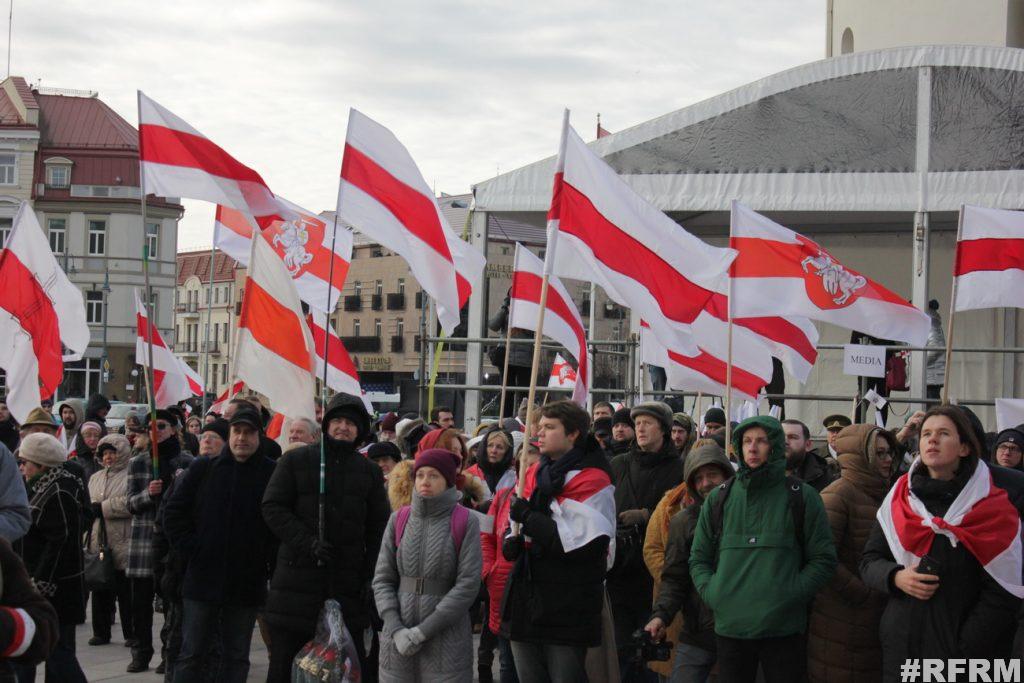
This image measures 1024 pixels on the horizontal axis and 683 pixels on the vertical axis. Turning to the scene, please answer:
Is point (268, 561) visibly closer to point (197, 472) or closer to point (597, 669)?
point (197, 472)

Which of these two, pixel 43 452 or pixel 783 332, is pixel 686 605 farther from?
pixel 783 332

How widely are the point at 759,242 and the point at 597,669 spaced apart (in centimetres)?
494

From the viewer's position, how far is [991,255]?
1091cm

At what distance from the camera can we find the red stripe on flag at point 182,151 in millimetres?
9195

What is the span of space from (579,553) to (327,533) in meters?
1.50

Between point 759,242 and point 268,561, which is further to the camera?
point 759,242

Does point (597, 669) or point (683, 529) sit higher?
point (683, 529)

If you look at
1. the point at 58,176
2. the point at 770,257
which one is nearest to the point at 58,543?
the point at 770,257

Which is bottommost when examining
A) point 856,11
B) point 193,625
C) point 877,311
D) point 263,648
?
point 263,648

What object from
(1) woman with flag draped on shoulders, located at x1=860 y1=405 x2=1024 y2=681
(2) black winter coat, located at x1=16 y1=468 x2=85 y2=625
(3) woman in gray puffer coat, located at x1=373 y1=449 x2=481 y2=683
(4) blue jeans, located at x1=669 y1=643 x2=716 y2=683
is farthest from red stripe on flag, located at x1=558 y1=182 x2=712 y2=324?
(2) black winter coat, located at x1=16 y1=468 x2=85 y2=625

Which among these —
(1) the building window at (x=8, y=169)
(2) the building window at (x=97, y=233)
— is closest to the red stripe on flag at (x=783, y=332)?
(2) the building window at (x=97, y=233)

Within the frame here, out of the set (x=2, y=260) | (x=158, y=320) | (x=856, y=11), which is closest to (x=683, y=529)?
(x=2, y=260)

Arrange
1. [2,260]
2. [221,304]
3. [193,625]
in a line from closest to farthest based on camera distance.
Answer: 1. [193,625]
2. [2,260]
3. [221,304]

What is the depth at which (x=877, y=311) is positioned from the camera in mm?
12164
